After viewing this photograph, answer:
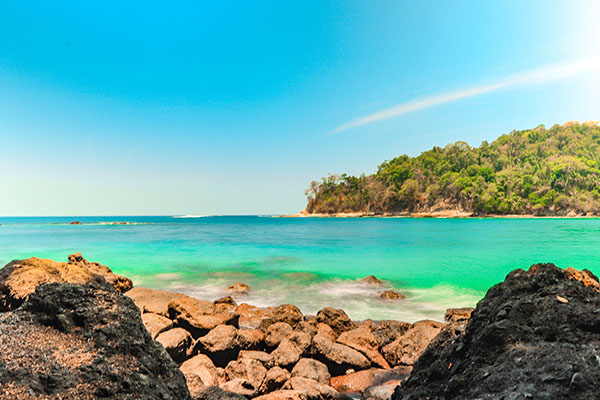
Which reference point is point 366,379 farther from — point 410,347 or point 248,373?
point 248,373

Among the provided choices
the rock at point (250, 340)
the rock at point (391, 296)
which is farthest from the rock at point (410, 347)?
the rock at point (391, 296)

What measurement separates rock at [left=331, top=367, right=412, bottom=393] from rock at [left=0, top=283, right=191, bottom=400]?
418cm

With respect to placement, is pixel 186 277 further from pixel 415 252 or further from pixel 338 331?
pixel 415 252

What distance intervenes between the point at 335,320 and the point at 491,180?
4425 inches

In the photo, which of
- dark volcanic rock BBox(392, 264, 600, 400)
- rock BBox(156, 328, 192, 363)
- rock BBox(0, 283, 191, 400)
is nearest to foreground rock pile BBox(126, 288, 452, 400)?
rock BBox(156, 328, 192, 363)

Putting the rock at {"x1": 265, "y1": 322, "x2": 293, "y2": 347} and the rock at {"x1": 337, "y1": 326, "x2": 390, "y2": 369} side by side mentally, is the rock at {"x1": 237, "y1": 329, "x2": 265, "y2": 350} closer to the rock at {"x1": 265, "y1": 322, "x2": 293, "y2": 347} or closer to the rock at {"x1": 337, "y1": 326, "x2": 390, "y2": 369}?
the rock at {"x1": 265, "y1": 322, "x2": 293, "y2": 347}

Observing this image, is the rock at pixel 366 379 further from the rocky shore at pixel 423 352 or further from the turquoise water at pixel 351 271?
the turquoise water at pixel 351 271

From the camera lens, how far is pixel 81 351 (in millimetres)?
2041

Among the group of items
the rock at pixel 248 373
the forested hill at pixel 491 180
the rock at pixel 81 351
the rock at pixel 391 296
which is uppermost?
the forested hill at pixel 491 180

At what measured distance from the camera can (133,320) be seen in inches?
94.4

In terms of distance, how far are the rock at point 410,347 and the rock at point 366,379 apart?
376mm

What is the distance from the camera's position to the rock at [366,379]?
563cm

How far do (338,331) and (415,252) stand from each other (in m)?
22.0

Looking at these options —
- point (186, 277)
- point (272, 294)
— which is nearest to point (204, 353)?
point (272, 294)
